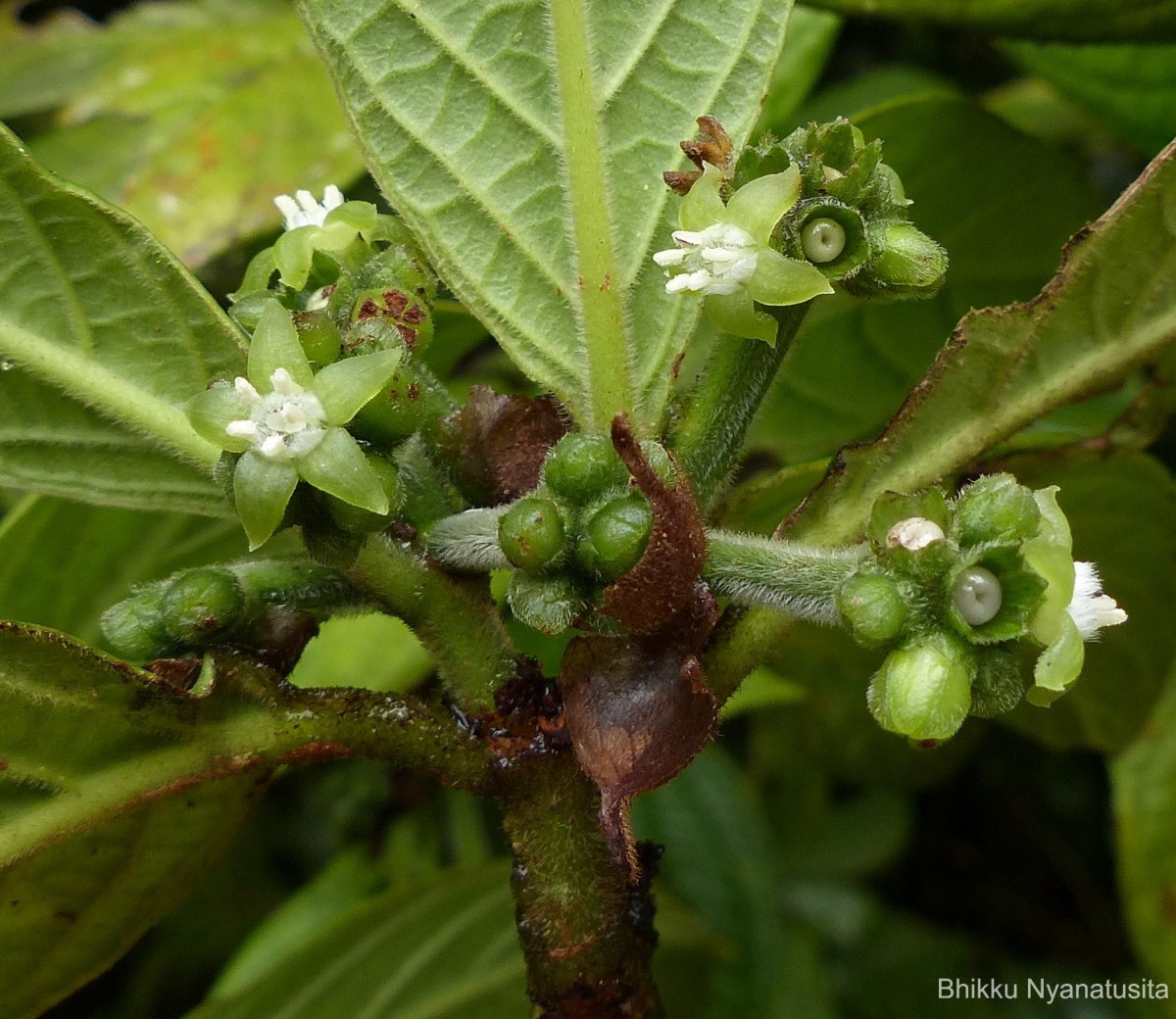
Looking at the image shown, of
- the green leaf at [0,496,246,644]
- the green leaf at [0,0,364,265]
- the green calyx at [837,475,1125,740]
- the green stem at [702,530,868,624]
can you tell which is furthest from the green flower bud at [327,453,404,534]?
the green leaf at [0,0,364,265]

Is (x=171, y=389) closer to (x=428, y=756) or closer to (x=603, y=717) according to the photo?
(x=428, y=756)

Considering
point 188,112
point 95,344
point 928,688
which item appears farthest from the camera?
point 188,112

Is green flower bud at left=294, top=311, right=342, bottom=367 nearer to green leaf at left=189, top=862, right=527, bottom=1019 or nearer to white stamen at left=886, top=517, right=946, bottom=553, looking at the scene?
white stamen at left=886, top=517, right=946, bottom=553

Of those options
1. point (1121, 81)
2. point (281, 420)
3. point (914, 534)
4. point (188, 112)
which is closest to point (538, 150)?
point (281, 420)

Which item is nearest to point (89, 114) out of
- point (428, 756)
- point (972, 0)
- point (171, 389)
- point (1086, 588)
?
point (171, 389)

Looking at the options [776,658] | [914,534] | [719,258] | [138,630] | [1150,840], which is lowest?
[1150,840]

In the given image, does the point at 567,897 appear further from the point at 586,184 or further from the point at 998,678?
the point at 586,184
